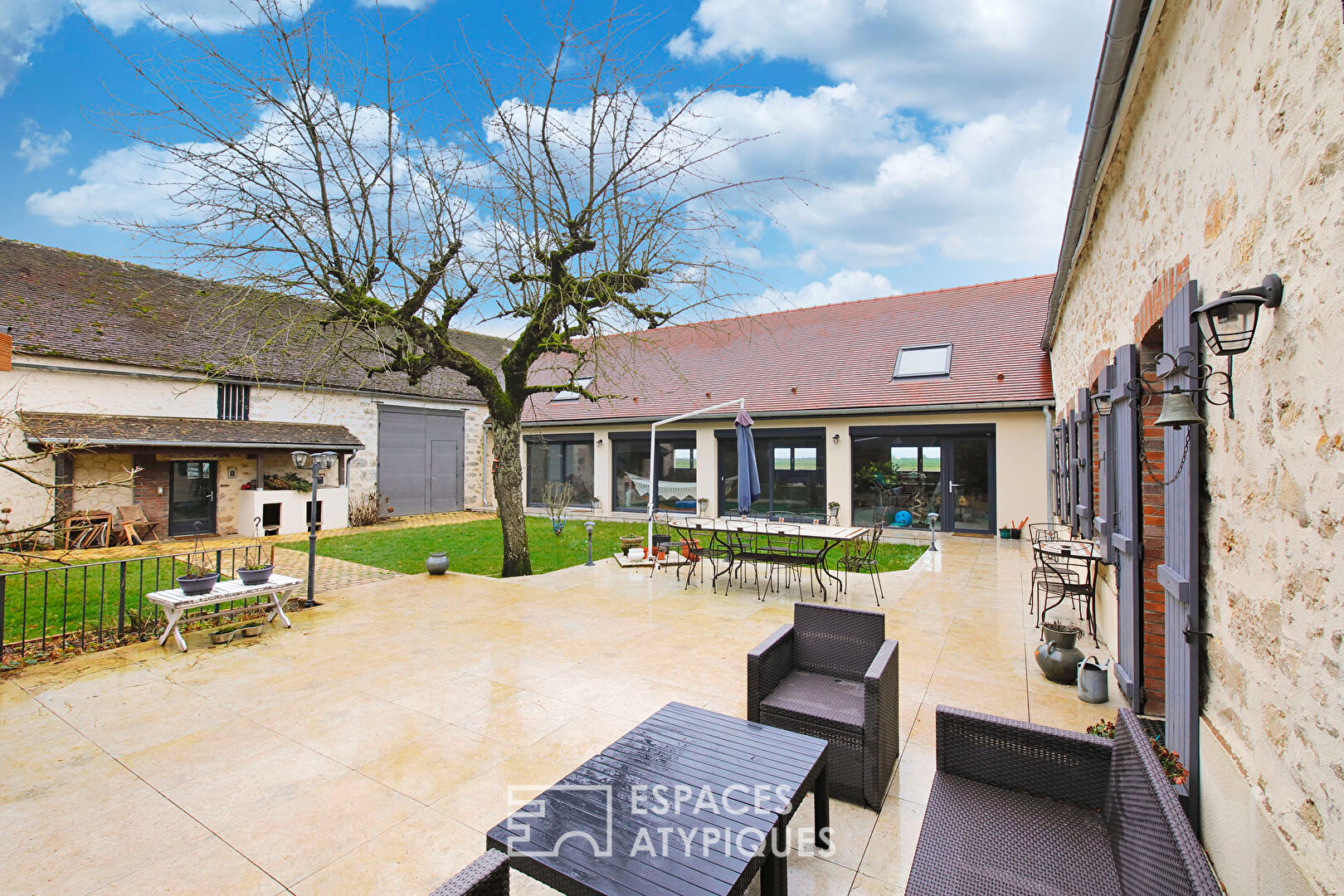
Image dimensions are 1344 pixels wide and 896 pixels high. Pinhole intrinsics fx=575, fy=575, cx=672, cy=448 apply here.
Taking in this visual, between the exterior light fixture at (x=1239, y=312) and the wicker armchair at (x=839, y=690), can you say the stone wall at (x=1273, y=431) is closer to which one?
the exterior light fixture at (x=1239, y=312)

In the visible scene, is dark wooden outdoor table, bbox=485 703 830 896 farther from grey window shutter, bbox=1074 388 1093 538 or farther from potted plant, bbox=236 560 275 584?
potted plant, bbox=236 560 275 584

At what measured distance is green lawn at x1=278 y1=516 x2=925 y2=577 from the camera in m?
10.0

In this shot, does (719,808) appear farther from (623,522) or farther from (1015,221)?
(623,522)

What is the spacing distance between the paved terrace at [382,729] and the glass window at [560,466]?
10500 mm

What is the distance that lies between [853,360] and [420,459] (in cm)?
1383

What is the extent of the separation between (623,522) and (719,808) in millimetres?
13896

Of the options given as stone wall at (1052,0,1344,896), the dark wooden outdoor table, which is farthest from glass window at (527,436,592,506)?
stone wall at (1052,0,1344,896)

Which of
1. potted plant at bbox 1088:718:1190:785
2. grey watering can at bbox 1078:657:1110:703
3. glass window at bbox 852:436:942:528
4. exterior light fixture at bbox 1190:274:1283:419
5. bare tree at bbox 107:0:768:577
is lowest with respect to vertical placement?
grey watering can at bbox 1078:657:1110:703

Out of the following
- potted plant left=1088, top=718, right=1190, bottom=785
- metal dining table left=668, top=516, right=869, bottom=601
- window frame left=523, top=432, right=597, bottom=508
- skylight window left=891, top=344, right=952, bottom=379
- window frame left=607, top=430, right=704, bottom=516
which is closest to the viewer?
potted plant left=1088, top=718, right=1190, bottom=785

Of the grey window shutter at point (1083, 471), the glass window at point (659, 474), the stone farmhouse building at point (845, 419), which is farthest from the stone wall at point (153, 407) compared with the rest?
the grey window shutter at point (1083, 471)

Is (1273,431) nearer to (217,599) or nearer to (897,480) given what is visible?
(217,599)

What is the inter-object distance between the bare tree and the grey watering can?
5749 millimetres

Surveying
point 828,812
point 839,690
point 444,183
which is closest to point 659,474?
point 444,183

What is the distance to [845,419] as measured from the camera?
1373cm
